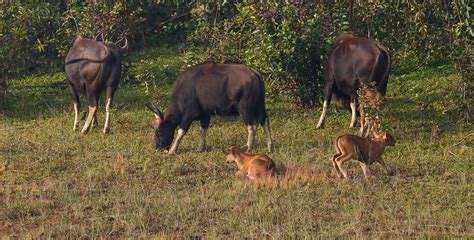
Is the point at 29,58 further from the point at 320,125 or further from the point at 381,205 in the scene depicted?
the point at 381,205

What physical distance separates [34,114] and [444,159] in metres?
7.26

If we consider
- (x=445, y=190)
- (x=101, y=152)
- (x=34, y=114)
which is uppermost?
(x=445, y=190)

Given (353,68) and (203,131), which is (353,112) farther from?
(203,131)

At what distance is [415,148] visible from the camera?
12492mm

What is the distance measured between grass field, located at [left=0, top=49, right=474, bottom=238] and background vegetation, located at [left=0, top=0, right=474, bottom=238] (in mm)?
27

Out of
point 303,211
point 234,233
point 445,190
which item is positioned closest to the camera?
point 234,233

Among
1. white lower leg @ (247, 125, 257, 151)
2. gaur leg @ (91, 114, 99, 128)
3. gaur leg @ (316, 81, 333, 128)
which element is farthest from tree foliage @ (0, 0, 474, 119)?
white lower leg @ (247, 125, 257, 151)

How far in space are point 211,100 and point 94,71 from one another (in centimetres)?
239

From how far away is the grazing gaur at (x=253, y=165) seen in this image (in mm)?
10531

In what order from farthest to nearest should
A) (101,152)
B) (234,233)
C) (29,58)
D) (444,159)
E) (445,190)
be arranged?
1. (29,58)
2. (101,152)
3. (444,159)
4. (445,190)
5. (234,233)

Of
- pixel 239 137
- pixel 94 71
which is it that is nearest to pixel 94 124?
pixel 94 71

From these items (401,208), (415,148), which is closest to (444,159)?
(415,148)

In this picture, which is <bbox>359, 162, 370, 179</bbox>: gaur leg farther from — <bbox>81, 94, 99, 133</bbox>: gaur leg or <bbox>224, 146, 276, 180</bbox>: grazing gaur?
<bbox>81, 94, 99, 133</bbox>: gaur leg

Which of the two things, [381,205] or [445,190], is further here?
[445,190]
